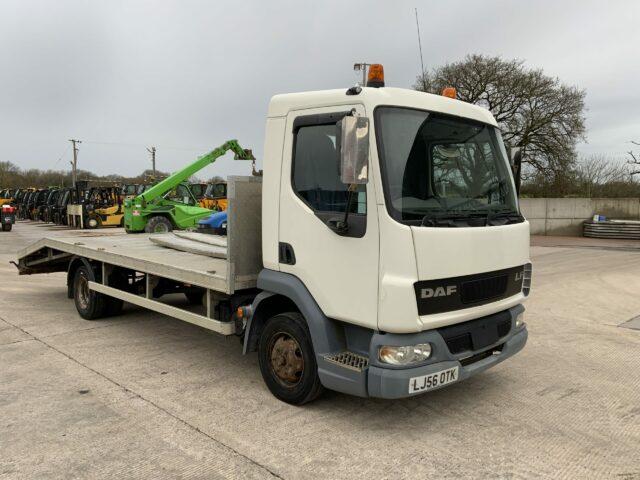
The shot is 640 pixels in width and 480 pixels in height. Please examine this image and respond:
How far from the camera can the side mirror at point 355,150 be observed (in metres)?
3.12

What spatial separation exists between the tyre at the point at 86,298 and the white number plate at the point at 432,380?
16.1 feet

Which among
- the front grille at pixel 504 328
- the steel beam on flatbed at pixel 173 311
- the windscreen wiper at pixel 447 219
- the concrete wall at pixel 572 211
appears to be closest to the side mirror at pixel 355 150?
the windscreen wiper at pixel 447 219

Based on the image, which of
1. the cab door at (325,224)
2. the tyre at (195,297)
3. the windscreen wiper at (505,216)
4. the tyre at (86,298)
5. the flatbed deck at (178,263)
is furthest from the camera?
the tyre at (86,298)

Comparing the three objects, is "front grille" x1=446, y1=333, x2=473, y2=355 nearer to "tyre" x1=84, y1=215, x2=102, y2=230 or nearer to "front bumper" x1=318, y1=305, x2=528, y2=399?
"front bumper" x1=318, y1=305, x2=528, y2=399

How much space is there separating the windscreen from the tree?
2439 cm

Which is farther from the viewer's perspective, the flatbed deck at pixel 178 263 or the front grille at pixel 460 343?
the flatbed deck at pixel 178 263

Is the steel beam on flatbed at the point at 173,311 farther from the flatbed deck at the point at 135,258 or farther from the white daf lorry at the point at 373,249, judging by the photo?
the flatbed deck at the point at 135,258

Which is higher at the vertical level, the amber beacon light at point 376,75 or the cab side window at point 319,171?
the amber beacon light at point 376,75

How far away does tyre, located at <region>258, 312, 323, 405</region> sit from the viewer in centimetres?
383

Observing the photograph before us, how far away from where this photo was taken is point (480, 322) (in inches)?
150

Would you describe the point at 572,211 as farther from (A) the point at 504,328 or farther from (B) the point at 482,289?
(B) the point at 482,289

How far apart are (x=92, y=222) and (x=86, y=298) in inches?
790

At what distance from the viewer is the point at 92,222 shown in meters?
25.2

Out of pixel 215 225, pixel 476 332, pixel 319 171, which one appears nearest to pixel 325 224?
pixel 319 171
